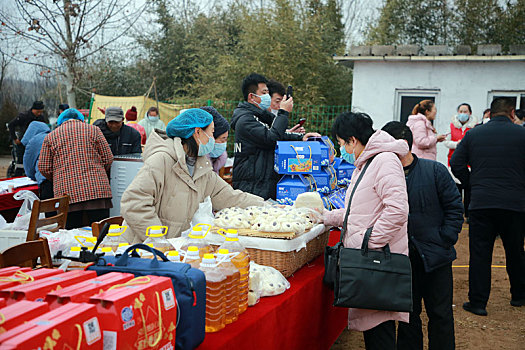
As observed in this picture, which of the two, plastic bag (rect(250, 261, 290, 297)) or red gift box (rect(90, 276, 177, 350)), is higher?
red gift box (rect(90, 276, 177, 350))

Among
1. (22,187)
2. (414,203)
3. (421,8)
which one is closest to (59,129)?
(22,187)

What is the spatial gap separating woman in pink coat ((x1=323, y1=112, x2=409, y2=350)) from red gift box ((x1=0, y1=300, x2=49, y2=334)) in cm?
187

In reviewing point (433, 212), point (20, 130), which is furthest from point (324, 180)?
point (20, 130)

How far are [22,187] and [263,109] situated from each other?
372 cm

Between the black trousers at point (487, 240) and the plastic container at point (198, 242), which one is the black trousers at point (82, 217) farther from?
the black trousers at point (487, 240)

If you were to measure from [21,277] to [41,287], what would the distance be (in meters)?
0.18

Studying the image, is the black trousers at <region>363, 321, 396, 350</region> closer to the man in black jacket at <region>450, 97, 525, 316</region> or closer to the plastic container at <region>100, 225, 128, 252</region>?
the plastic container at <region>100, 225, 128, 252</region>

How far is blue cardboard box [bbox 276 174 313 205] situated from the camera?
4.16 m

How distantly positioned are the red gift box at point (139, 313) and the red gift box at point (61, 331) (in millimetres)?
43

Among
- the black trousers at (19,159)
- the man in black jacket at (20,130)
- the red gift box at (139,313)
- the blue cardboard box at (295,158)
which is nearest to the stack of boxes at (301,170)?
the blue cardboard box at (295,158)

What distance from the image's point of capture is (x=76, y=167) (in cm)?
498

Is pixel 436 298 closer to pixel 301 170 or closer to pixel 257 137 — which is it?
pixel 301 170

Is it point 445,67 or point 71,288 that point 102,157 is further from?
point 445,67

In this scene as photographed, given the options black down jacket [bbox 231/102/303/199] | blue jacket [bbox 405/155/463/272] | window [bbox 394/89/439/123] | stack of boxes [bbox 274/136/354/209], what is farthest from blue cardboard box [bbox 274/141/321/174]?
window [bbox 394/89/439/123]
